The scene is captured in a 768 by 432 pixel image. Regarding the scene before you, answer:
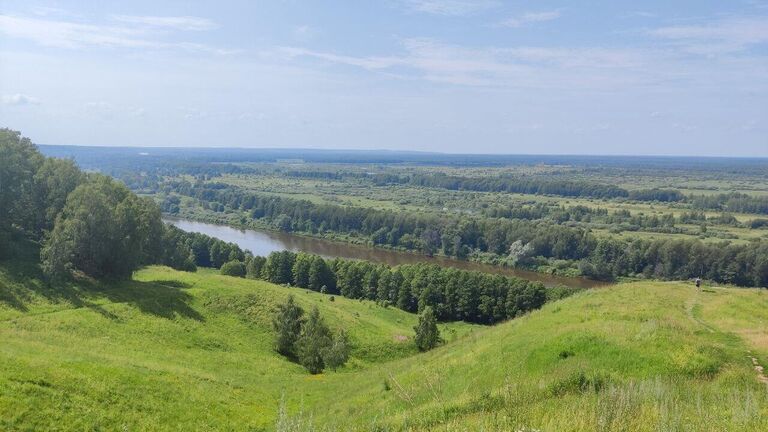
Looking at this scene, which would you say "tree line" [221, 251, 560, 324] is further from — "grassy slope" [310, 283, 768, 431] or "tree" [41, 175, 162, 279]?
"grassy slope" [310, 283, 768, 431]

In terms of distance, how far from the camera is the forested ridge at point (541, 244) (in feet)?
331

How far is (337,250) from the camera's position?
431 ft

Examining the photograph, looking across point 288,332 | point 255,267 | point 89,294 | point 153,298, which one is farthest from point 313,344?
point 255,267

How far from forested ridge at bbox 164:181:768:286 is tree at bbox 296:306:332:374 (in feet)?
267

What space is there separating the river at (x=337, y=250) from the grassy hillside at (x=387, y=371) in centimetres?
6676

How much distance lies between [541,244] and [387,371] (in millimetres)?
100507

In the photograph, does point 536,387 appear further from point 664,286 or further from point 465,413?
point 664,286

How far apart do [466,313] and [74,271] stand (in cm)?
5005

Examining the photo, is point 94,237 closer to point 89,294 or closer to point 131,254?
point 131,254

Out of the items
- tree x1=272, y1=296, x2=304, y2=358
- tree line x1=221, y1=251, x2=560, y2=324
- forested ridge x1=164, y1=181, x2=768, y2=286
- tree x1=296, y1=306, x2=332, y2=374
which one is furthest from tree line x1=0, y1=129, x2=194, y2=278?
forested ridge x1=164, y1=181, x2=768, y2=286

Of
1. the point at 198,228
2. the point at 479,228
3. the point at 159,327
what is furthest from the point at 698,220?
the point at 159,327

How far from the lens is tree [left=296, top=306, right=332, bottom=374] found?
1620 inches

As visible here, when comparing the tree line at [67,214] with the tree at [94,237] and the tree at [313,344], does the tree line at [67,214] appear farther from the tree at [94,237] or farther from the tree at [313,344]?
the tree at [313,344]

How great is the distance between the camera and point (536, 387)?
15.1 metres
